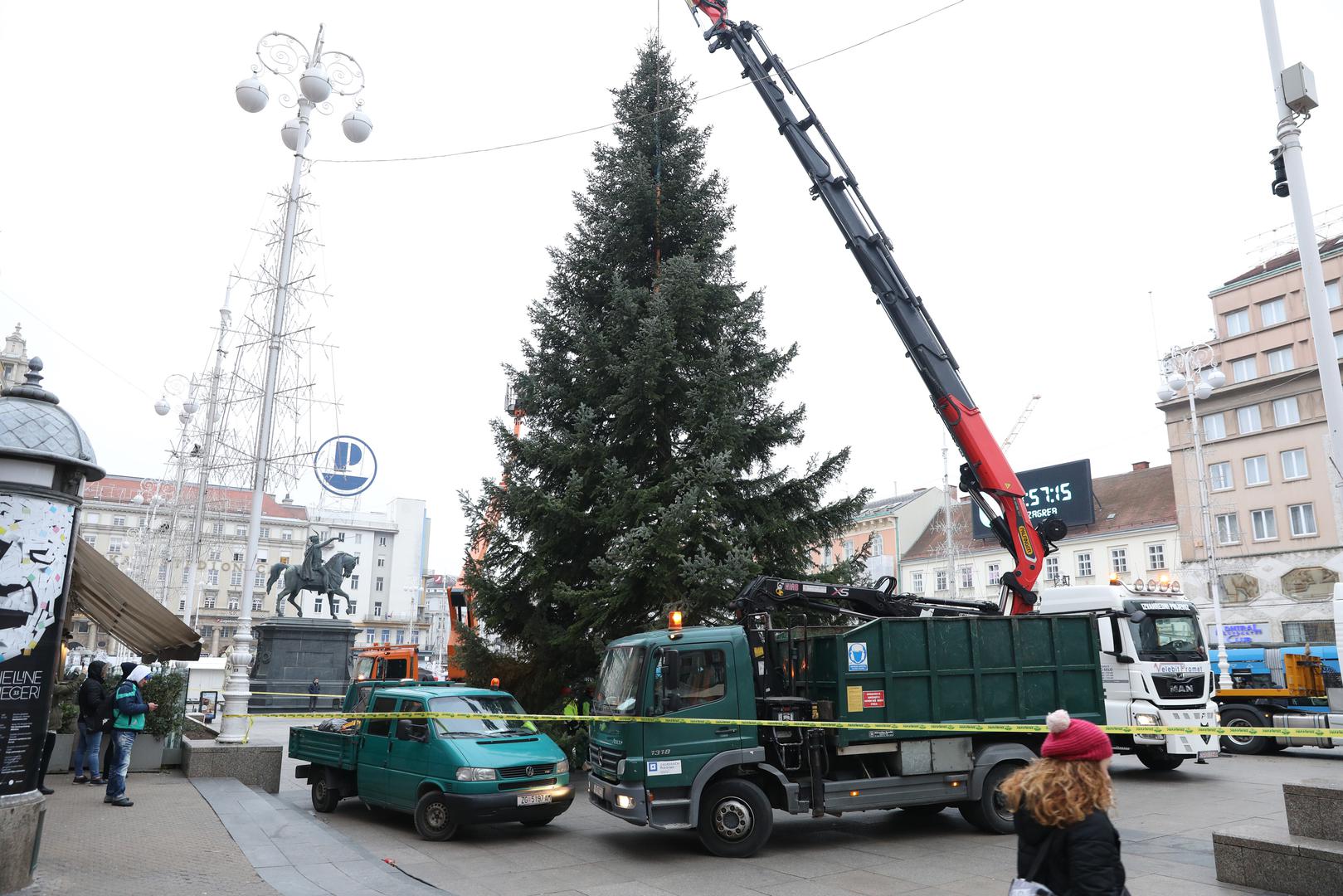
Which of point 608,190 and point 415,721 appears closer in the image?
point 415,721

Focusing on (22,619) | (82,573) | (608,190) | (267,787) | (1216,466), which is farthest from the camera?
(1216,466)

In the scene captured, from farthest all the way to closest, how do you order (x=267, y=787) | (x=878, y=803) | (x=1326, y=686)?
(x=1326, y=686), (x=267, y=787), (x=878, y=803)

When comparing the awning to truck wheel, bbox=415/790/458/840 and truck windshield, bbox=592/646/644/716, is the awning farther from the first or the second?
truck windshield, bbox=592/646/644/716

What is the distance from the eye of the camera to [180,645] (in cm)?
1431

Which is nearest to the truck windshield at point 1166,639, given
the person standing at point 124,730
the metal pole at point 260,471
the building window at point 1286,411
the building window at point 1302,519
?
the metal pole at point 260,471

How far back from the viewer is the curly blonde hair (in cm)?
379

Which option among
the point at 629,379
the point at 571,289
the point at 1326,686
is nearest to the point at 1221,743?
the point at 1326,686

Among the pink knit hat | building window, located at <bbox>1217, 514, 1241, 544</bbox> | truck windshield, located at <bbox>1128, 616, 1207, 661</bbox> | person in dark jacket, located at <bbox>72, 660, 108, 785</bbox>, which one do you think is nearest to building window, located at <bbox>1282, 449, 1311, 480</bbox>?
building window, located at <bbox>1217, 514, 1241, 544</bbox>

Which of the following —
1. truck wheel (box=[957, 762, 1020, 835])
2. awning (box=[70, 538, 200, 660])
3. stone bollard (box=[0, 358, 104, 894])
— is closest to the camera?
stone bollard (box=[0, 358, 104, 894])

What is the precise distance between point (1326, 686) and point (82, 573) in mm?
26633

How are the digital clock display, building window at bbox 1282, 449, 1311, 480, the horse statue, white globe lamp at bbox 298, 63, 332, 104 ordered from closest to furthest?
1. white globe lamp at bbox 298, 63, 332, 104
2. the horse statue
3. building window at bbox 1282, 449, 1311, 480
4. the digital clock display

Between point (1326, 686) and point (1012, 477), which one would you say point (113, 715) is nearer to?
point (1012, 477)

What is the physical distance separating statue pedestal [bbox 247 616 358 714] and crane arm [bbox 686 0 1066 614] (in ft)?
80.6

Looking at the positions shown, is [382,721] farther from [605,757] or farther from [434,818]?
[605,757]
